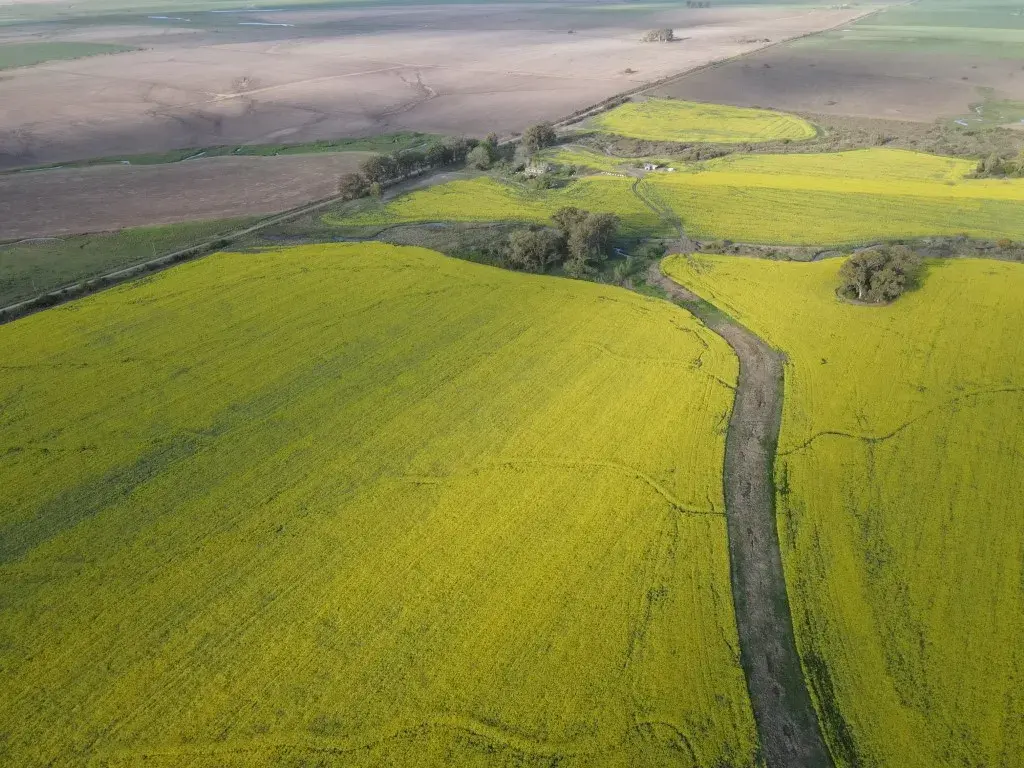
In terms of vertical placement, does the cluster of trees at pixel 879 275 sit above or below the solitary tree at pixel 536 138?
below

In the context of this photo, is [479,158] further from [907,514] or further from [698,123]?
[907,514]

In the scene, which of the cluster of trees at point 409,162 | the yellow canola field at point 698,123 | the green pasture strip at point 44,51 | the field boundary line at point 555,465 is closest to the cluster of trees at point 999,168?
the yellow canola field at point 698,123

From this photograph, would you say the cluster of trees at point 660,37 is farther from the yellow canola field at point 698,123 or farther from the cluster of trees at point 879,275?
the cluster of trees at point 879,275

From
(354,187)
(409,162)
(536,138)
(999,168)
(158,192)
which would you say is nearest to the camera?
(999,168)

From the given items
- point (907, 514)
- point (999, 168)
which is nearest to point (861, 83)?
point (999, 168)

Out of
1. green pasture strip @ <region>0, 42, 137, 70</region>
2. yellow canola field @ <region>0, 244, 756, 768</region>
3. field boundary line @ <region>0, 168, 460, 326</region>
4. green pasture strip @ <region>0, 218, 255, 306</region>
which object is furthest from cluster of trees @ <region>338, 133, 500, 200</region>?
green pasture strip @ <region>0, 42, 137, 70</region>
